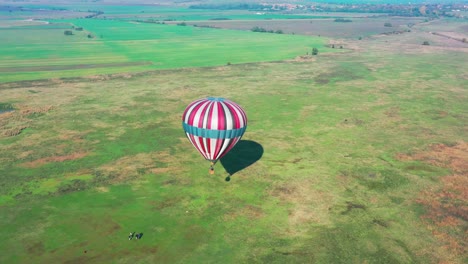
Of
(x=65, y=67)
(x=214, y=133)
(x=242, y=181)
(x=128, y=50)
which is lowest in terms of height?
(x=242, y=181)

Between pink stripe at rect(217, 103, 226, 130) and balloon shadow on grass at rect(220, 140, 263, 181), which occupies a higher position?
pink stripe at rect(217, 103, 226, 130)

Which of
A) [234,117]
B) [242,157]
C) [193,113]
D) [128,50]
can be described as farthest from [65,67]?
[234,117]

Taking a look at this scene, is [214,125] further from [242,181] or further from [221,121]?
[242,181]

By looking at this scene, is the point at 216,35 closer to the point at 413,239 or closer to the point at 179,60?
the point at 179,60

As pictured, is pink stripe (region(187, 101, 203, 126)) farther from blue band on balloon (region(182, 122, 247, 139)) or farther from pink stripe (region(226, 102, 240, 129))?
pink stripe (region(226, 102, 240, 129))

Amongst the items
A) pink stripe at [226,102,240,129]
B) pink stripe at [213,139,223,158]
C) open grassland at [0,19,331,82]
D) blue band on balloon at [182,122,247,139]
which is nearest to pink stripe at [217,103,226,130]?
blue band on balloon at [182,122,247,139]

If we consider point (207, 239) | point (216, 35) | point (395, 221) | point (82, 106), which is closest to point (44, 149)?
point (82, 106)
